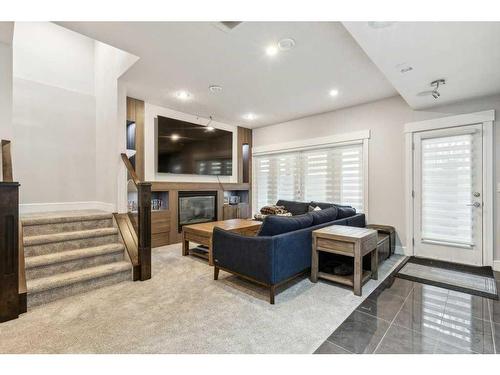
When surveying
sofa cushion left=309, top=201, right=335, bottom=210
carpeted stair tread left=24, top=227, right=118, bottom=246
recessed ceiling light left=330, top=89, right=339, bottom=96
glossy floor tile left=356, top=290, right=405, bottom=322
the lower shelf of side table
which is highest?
recessed ceiling light left=330, top=89, right=339, bottom=96

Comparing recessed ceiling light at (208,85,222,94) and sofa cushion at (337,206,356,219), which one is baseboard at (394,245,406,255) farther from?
recessed ceiling light at (208,85,222,94)

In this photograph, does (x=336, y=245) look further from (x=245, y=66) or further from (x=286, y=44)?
(x=245, y=66)

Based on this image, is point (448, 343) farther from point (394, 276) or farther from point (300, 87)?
point (300, 87)

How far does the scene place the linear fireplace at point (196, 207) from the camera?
488cm

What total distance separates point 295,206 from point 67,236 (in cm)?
381

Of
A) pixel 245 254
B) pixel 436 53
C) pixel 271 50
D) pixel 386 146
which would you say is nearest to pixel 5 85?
pixel 271 50

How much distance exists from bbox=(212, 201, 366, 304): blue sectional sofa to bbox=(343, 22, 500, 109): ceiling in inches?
72.9

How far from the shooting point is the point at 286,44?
8.29 feet

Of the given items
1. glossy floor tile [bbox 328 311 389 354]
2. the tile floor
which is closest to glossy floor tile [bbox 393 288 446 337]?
the tile floor

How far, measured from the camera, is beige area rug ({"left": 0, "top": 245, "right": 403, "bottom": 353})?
169cm

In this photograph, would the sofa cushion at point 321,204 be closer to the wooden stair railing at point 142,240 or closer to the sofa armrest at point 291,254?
the sofa armrest at point 291,254

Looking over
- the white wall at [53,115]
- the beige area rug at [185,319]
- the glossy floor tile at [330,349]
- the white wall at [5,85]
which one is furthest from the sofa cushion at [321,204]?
the white wall at [5,85]

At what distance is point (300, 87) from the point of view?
3.69 metres

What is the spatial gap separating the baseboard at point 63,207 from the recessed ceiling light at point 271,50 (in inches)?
115
